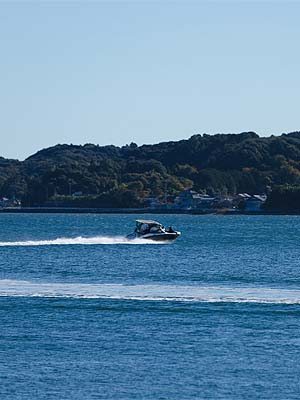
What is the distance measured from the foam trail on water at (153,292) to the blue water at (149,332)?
0.05 m

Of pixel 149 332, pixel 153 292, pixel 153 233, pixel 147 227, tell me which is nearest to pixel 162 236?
pixel 153 233

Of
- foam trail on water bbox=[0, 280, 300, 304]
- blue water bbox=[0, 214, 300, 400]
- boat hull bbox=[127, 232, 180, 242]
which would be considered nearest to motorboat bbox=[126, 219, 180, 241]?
boat hull bbox=[127, 232, 180, 242]

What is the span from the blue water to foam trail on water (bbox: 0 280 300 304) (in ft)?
0.18

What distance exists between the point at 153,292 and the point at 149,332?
1466cm

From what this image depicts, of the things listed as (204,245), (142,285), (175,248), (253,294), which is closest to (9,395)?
(253,294)

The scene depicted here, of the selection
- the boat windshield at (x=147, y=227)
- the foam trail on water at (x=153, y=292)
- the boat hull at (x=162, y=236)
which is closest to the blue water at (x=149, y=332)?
the foam trail on water at (x=153, y=292)

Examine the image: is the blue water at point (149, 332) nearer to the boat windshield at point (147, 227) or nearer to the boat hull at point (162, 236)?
the boat hull at point (162, 236)

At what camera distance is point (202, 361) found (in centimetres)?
3741

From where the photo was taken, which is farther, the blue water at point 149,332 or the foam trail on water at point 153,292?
the foam trail on water at point 153,292

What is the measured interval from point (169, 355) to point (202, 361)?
151cm

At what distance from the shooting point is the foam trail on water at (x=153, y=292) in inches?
2147

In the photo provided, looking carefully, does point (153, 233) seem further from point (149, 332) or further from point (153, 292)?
point (149, 332)

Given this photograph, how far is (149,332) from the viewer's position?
43.6m

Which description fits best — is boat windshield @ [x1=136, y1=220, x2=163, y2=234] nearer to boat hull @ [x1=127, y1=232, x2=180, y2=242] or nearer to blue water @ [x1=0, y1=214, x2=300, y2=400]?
boat hull @ [x1=127, y1=232, x2=180, y2=242]
